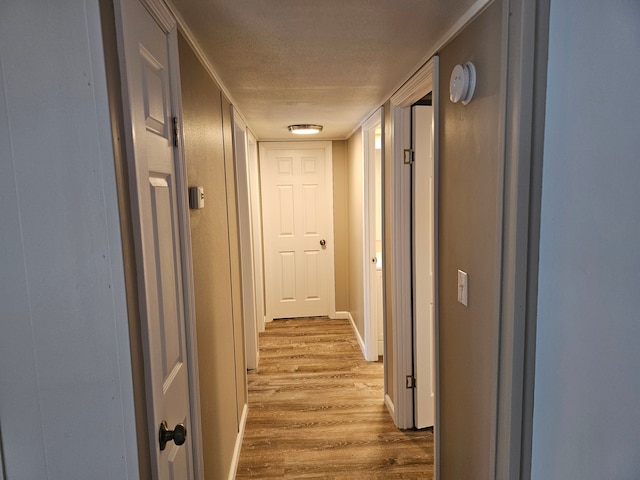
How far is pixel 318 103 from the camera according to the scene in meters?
2.76

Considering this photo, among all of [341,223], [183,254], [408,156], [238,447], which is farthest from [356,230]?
[183,254]

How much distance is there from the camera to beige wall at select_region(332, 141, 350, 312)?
477cm

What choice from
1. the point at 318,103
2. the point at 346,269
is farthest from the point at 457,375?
the point at 346,269

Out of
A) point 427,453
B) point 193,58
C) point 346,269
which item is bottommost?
point 427,453

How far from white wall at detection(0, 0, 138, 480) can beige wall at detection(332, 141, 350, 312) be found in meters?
4.06

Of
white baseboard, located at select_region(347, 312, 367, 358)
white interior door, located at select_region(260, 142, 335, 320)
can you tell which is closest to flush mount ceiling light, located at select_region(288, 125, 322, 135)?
white interior door, located at select_region(260, 142, 335, 320)

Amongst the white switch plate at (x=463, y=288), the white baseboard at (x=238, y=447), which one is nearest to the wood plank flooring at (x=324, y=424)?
the white baseboard at (x=238, y=447)

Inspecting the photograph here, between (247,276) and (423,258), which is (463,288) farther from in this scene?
(247,276)

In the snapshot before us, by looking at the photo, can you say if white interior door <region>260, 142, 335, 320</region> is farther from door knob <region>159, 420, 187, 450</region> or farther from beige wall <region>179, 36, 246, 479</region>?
door knob <region>159, 420, 187, 450</region>

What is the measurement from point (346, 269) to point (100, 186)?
13.9ft

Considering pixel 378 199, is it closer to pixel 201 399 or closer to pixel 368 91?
pixel 368 91

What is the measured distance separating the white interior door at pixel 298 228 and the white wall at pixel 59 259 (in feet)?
13.1

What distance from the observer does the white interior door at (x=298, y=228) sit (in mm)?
4762

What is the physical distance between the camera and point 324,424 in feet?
9.03
